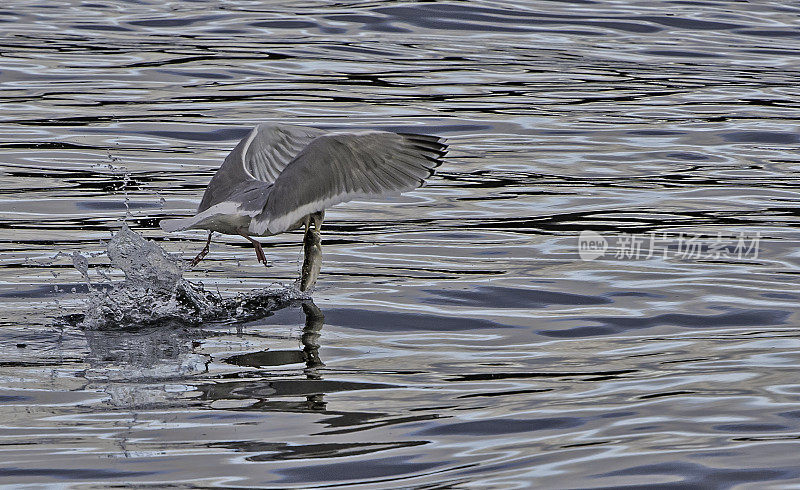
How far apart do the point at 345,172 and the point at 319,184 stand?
0.64 feet

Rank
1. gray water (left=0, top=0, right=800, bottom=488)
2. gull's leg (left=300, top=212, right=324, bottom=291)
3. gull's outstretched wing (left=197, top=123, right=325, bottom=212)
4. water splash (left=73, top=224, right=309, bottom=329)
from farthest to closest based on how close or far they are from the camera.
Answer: gull's outstretched wing (left=197, top=123, right=325, bottom=212)
gull's leg (left=300, top=212, right=324, bottom=291)
water splash (left=73, top=224, right=309, bottom=329)
gray water (left=0, top=0, right=800, bottom=488)

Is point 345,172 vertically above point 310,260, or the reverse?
point 345,172

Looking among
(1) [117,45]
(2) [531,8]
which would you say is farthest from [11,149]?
(2) [531,8]

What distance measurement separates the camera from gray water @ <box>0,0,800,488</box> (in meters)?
5.83

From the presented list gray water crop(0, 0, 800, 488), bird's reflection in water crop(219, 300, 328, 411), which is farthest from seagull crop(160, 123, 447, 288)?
bird's reflection in water crop(219, 300, 328, 411)

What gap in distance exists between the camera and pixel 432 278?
9.20m

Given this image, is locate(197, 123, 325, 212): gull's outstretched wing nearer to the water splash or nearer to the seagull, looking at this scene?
the seagull

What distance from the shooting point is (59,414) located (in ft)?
20.3

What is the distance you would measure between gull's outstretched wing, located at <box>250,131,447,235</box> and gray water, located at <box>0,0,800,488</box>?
2.16ft

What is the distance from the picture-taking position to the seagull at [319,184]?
8203 mm

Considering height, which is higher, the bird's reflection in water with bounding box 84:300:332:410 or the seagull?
the seagull

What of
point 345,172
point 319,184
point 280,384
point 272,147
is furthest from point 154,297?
point 280,384

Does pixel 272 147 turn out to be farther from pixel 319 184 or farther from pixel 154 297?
pixel 154 297

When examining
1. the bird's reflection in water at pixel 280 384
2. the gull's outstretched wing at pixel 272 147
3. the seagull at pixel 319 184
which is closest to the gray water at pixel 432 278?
the bird's reflection in water at pixel 280 384
